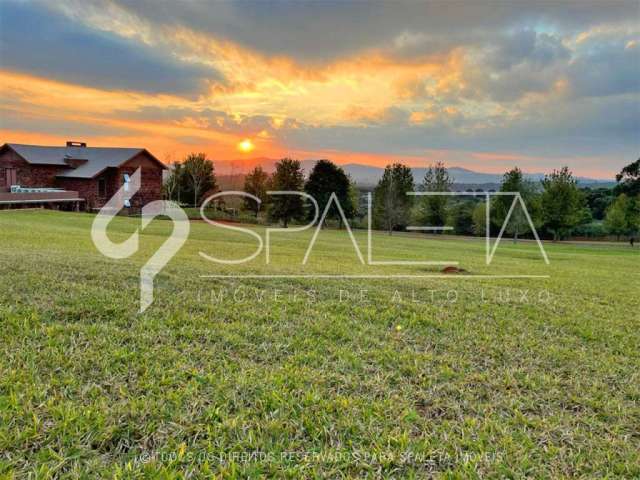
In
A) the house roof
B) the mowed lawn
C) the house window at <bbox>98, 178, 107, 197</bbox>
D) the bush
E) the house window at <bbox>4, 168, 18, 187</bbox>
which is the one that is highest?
the house roof

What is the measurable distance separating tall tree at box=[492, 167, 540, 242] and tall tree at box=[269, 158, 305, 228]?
541 inches

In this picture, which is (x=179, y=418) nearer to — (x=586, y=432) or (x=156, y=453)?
Answer: (x=156, y=453)

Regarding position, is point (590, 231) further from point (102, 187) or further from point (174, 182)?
point (102, 187)

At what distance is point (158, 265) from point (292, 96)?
7808mm

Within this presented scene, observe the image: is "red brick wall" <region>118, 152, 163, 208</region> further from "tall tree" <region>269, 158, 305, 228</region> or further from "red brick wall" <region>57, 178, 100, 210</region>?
"tall tree" <region>269, 158, 305, 228</region>

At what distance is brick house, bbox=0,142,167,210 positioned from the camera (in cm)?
2369

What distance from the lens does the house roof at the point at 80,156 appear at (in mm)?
23672

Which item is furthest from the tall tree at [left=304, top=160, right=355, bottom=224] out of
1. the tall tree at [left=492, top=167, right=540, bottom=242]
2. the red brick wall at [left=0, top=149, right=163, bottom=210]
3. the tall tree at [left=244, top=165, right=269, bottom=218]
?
the red brick wall at [left=0, top=149, right=163, bottom=210]

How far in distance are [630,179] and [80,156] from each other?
154 ft

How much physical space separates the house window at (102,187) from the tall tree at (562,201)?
30144 millimetres

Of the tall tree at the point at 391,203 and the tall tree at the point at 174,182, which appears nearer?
the tall tree at the point at 391,203

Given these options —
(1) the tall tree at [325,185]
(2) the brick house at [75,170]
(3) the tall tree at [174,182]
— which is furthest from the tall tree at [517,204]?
(3) the tall tree at [174,182]

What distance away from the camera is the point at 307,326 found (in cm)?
309

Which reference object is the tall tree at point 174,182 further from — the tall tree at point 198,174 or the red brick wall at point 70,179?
the red brick wall at point 70,179
